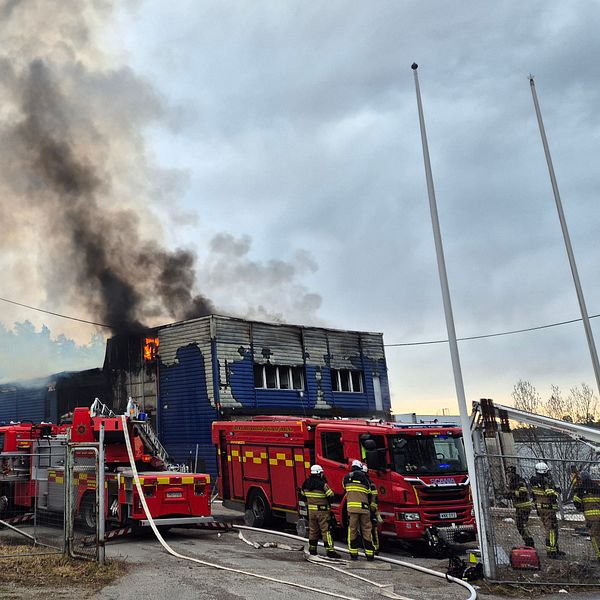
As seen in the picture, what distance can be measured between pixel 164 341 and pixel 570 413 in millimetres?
19408

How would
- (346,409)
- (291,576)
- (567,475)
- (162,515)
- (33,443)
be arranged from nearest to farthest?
(291,576), (162,515), (33,443), (567,475), (346,409)

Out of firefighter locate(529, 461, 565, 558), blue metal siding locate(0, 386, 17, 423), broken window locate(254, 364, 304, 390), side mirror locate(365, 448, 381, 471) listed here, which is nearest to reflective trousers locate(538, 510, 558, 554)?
firefighter locate(529, 461, 565, 558)

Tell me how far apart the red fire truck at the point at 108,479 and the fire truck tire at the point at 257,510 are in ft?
5.66

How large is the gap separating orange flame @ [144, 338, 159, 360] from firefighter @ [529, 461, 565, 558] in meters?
17.4

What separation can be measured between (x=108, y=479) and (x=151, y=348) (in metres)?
12.6

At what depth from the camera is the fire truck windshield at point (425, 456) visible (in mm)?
10961

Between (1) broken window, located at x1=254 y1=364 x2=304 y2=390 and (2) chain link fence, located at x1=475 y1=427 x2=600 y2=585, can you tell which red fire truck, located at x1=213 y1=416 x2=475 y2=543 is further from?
(1) broken window, located at x1=254 y1=364 x2=304 y2=390

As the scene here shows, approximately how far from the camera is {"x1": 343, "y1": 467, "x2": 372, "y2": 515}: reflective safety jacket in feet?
32.5

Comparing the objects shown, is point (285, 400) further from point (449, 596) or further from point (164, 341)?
point (449, 596)

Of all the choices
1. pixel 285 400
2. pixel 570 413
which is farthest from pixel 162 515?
pixel 570 413

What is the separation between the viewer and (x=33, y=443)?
14.8 meters

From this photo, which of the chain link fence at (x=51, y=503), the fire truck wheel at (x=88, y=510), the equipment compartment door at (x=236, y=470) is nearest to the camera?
the chain link fence at (x=51, y=503)

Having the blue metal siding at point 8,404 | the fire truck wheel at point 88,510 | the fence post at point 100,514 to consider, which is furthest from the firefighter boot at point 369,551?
the blue metal siding at point 8,404

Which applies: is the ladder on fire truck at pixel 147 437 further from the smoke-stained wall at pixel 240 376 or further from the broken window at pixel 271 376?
the broken window at pixel 271 376
